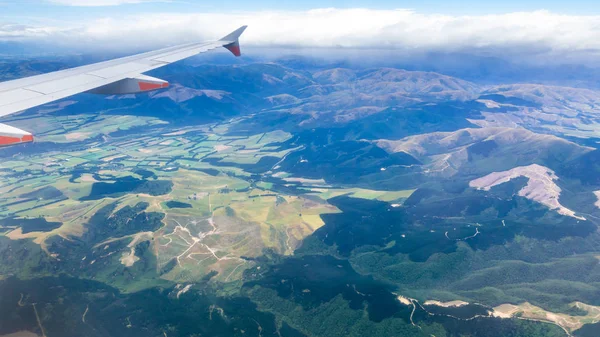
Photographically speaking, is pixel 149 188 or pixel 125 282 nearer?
pixel 125 282

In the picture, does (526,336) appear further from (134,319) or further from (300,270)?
(134,319)

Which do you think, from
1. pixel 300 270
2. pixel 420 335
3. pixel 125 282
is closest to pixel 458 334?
pixel 420 335

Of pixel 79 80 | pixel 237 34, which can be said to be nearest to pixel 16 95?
pixel 79 80

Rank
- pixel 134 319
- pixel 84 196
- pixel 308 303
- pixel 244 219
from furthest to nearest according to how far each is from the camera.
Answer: pixel 84 196 < pixel 244 219 < pixel 308 303 < pixel 134 319

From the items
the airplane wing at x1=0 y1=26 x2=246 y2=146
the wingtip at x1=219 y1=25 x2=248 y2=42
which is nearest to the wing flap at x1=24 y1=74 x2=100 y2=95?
the airplane wing at x1=0 y1=26 x2=246 y2=146

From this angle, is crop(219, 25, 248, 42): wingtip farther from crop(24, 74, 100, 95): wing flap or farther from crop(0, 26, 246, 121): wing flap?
crop(24, 74, 100, 95): wing flap

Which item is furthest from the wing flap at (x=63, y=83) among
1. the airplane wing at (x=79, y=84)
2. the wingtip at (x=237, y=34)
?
the wingtip at (x=237, y=34)

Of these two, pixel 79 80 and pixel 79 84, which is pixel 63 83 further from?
pixel 79 80

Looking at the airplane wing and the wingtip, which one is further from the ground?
the wingtip
